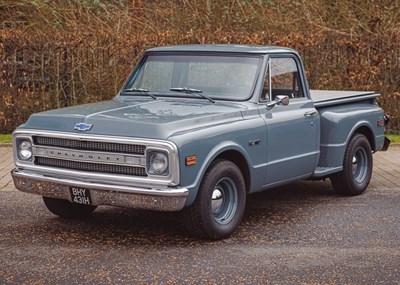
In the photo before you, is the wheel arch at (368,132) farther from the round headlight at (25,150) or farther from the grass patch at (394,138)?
the grass patch at (394,138)

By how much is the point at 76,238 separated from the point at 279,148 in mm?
2155

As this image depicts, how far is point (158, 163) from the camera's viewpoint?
21.3ft

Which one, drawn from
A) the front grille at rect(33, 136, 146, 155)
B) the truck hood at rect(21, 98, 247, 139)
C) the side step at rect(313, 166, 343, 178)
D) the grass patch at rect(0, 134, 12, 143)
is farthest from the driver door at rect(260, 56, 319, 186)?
the grass patch at rect(0, 134, 12, 143)

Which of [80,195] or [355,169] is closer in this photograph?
[80,195]

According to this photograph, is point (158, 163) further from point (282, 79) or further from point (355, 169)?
point (355, 169)

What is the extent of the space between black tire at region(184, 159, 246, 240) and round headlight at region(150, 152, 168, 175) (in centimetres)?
41

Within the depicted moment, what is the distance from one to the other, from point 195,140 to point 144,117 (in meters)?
0.55

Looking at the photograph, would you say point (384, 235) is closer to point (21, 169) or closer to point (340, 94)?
point (340, 94)

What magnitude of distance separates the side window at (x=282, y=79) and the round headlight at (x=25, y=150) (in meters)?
2.32

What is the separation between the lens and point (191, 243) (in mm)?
6781

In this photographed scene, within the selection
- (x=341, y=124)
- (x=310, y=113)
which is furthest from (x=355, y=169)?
(x=310, y=113)

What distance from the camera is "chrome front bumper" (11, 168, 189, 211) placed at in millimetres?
6398

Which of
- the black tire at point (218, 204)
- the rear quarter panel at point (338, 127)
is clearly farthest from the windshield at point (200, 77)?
the rear quarter panel at point (338, 127)

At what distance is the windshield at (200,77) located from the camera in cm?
774
